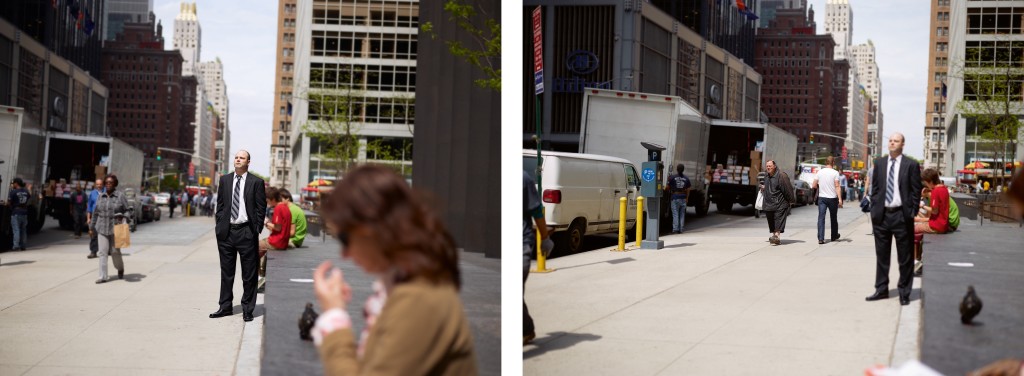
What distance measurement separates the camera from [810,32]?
3941 mm

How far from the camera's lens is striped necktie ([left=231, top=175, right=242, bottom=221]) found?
779cm

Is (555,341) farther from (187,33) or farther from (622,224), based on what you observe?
(187,33)

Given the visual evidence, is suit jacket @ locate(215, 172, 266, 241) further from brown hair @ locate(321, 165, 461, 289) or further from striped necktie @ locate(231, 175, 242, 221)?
brown hair @ locate(321, 165, 461, 289)

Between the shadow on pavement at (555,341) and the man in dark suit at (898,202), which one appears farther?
the shadow on pavement at (555,341)

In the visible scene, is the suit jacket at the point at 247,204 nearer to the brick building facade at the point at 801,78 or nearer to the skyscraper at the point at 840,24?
the brick building facade at the point at 801,78

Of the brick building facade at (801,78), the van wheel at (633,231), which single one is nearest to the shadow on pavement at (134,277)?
the van wheel at (633,231)

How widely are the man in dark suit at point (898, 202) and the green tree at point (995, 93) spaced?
0.26 m

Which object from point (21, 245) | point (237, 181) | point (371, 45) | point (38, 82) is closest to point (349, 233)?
point (371, 45)

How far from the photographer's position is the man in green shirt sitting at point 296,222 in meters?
4.07

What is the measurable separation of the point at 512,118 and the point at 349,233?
7.41ft

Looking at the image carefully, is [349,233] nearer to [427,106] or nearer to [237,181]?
[427,106]

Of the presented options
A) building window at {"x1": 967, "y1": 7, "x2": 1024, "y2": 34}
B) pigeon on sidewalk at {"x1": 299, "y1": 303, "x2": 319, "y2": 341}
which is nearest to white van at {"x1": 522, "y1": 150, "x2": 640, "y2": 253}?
pigeon on sidewalk at {"x1": 299, "y1": 303, "x2": 319, "y2": 341}

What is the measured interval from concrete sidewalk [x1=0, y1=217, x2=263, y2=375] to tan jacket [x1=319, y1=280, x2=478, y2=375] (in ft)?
7.97

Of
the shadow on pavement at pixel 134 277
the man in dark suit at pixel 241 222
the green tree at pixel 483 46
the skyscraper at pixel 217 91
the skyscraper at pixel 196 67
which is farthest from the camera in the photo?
the man in dark suit at pixel 241 222
